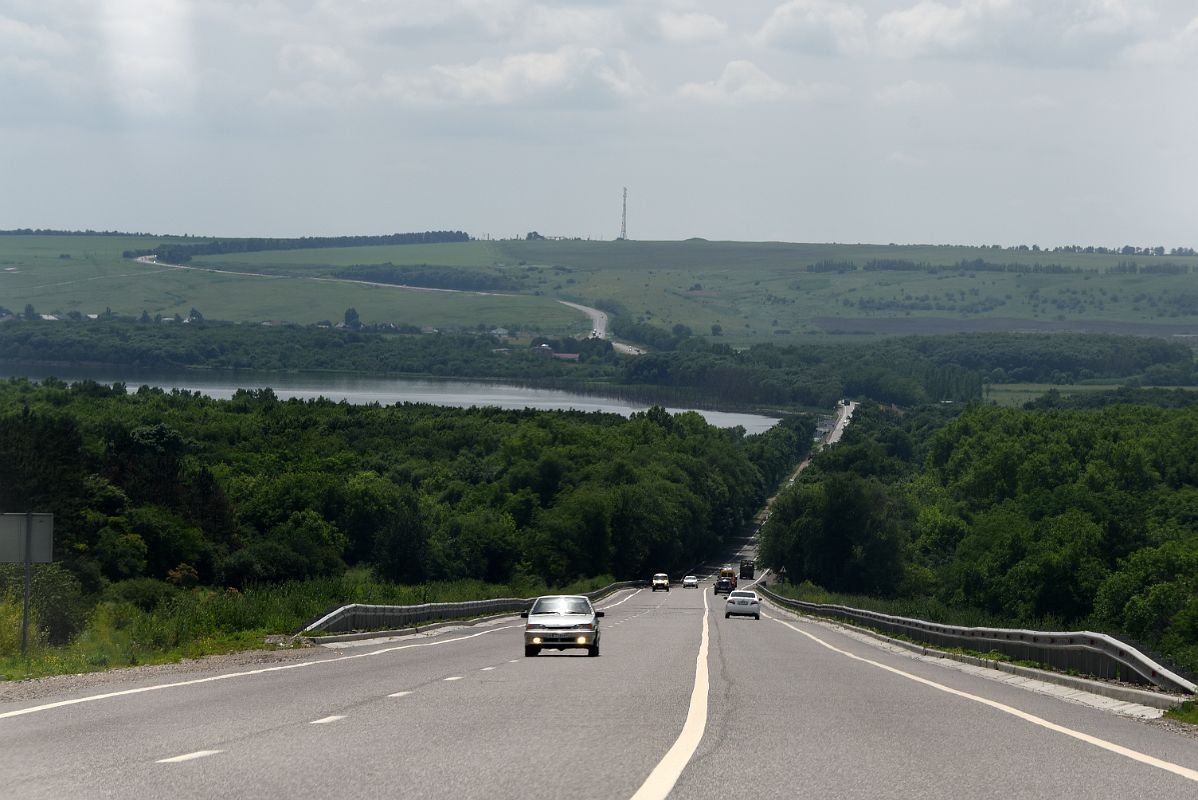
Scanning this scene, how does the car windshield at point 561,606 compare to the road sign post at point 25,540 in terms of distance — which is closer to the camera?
the road sign post at point 25,540

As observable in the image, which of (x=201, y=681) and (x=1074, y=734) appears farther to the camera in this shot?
(x=201, y=681)

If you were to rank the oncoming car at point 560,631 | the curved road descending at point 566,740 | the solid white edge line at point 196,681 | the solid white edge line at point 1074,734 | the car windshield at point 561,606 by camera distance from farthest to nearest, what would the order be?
the car windshield at point 561,606, the oncoming car at point 560,631, the solid white edge line at point 196,681, the solid white edge line at point 1074,734, the curved road descending at point 566,740

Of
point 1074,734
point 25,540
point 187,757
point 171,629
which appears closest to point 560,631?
point 171,629

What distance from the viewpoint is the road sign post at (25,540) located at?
23.6m

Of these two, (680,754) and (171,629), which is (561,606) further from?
(680,754)

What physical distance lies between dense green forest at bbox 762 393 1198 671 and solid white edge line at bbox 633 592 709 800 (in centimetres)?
4359

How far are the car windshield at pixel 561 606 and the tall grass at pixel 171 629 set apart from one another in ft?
16.6

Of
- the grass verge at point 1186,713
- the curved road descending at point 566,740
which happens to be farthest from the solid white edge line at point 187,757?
the grass verge at point 1186,713

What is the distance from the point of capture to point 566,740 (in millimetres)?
13711

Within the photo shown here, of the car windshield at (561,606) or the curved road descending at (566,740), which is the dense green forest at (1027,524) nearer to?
the car windshield at (561,606)

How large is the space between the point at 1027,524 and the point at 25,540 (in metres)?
93.5

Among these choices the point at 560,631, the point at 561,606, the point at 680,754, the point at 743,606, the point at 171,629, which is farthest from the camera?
the point at 743,606

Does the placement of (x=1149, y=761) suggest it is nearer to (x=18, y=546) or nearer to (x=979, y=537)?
(x=18, y=546)

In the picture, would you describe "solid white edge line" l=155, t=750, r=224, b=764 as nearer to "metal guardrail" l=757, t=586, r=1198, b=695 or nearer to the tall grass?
the tall grass
